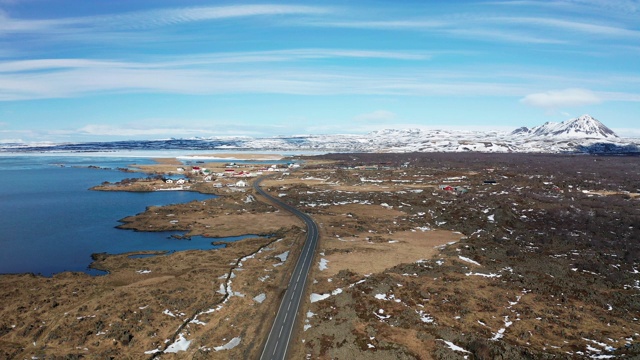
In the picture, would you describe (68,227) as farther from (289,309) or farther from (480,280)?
(480,280)

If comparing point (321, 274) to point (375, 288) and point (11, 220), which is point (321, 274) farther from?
point (11, 220)

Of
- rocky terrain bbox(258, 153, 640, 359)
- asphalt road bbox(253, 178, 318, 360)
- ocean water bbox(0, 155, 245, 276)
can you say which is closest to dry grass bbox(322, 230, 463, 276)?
rocky terrain bbox(258, 153, 640, 359)

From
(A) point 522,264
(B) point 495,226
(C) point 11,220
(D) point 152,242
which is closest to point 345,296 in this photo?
(A) point 522,264

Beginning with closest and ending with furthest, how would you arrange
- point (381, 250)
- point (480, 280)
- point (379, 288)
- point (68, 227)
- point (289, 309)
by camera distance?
point (289, 309), point (379, 288), point (480, 280), point (381, 250), point (68, 227)

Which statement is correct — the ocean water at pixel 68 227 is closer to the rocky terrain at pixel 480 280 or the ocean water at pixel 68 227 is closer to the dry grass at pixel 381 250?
the dry grass at pixel 381 250

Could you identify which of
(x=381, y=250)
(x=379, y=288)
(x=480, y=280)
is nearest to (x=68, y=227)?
(x=381, y=250)

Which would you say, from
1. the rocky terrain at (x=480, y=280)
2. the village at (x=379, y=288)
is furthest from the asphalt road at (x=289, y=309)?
the rocky terrain at (x=480, y=280)

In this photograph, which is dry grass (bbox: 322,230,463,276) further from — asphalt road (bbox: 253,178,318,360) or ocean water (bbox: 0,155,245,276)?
ocean water (bbox: 0,155,245,276)

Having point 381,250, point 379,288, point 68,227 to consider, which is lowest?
point 379,288
